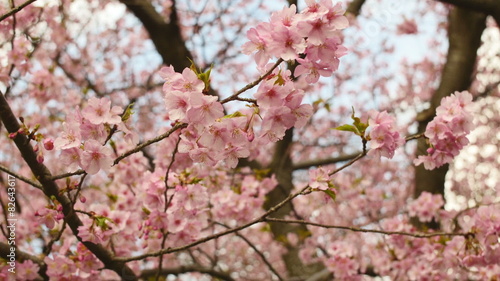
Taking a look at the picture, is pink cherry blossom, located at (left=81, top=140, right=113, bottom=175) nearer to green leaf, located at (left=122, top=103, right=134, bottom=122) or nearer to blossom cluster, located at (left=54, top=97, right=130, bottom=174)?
blossom cluster, located at (left=54, top=97, right=130, bottom=174)

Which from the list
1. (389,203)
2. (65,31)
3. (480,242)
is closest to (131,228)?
(480,242)

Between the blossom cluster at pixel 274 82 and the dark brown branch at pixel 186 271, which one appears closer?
the blossom cluster at pixel 274 82

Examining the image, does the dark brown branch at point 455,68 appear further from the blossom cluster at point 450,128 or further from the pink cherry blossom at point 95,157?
the pink cherry blossom at point 95,157

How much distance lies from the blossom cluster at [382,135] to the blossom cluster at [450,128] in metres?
0.23

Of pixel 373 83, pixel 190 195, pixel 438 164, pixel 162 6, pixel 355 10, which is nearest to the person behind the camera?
pixel 438 164

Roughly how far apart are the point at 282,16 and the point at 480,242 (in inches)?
68.7

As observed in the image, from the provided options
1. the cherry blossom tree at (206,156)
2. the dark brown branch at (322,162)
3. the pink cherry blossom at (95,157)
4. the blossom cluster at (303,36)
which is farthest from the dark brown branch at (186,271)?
the blossom cluster at (303,36)

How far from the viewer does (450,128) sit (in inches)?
76.9

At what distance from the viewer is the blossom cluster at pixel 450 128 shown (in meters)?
1.94

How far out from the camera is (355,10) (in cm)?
484

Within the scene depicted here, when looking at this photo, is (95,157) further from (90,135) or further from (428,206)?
(428,206)

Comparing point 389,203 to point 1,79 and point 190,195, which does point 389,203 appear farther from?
point 1,79

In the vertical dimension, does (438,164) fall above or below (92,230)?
below

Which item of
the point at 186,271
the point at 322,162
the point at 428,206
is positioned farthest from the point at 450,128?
the point at 322,162
